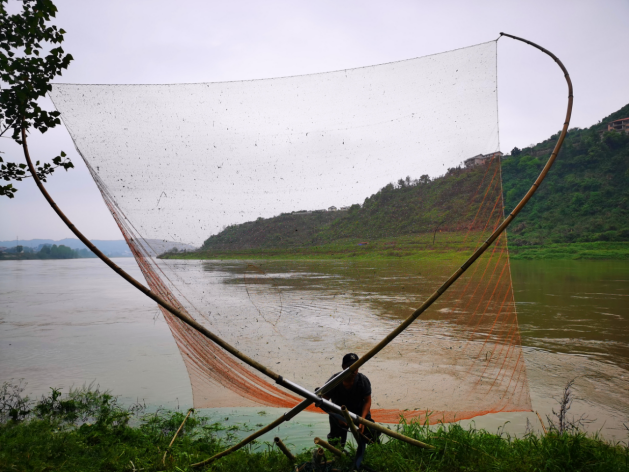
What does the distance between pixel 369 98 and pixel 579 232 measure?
118 ft

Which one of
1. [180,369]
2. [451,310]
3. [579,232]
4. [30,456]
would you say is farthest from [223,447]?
[579,232]

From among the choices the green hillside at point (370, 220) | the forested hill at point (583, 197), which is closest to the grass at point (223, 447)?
the green hillside at point (370, 220)

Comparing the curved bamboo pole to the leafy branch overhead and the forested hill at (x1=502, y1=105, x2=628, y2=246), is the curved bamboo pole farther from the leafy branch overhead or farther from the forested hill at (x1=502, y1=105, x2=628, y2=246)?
the forested hill at (x1=502, y1=105, x2=628, y2=246)

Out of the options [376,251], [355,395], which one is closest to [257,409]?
[355,395]

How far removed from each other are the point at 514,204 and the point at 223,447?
1878 centimetres

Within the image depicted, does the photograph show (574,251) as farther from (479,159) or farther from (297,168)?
(297,168)

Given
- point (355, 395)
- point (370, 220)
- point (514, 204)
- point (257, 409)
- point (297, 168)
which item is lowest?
point (257, 409)

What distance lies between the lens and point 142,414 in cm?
431

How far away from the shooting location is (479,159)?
12.1 feet

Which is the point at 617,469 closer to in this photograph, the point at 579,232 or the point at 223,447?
the point at 223,447

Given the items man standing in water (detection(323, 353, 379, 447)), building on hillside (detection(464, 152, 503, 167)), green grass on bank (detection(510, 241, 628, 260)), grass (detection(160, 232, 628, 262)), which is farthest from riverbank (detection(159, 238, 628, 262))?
green grass on bank (detection(510, 241, 628, 260))

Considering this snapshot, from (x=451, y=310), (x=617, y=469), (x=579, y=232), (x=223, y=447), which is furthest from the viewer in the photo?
(x=579, y=232)

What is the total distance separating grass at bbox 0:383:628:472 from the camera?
8.57ft

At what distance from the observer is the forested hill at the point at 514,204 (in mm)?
3469
